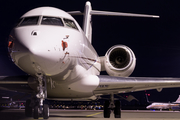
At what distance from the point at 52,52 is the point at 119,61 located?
7.73m

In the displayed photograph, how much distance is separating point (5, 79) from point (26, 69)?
11.7ft

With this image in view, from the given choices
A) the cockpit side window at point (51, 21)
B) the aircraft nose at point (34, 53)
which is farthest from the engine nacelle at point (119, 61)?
the aircraft nose at point (34, 53)

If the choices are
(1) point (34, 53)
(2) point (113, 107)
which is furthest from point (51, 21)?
(2) point (113, 107)

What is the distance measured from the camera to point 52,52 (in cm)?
766

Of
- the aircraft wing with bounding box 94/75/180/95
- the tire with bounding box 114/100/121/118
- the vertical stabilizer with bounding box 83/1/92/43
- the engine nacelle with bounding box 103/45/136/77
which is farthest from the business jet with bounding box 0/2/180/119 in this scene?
the vertical stabilizer with bounding box 83/1/92/43

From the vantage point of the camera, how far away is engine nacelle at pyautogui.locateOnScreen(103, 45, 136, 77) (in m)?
13.9

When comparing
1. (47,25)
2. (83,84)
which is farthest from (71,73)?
(47,25)

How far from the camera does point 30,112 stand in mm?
13266

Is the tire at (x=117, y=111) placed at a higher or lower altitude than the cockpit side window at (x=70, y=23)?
lower

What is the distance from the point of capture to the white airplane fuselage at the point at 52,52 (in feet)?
24.5

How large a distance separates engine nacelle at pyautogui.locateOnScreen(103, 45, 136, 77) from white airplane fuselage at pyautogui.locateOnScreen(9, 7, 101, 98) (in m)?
3.60

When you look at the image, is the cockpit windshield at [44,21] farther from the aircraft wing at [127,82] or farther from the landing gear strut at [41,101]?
the aircraft wing at [127,82]

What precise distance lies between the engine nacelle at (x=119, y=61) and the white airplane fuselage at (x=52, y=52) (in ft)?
11.8

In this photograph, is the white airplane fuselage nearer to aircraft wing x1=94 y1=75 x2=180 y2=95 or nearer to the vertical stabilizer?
aircraft wing x1=94 y1=75 x2=180 y2=95
